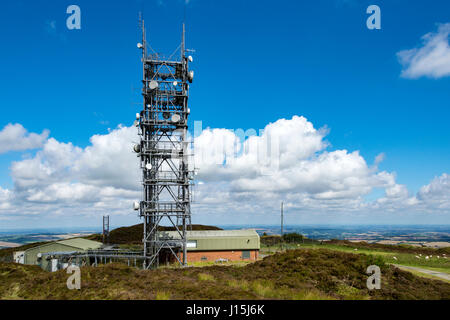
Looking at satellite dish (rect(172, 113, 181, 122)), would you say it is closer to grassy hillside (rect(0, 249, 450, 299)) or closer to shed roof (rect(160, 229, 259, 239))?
shed roof (rect(160, 229, 259, 239))

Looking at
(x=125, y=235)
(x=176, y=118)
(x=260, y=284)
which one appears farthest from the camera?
(x=125, y=235)

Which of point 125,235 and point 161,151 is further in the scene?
point 125,235

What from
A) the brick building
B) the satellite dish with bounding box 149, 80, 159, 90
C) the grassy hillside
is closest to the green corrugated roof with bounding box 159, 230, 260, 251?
the brick building

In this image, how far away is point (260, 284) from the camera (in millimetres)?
19000

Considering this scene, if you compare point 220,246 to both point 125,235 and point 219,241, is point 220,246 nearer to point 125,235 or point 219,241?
point 219,241

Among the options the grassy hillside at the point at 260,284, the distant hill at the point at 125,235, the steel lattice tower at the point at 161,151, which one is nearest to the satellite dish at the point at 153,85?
the steel lattice tower at the point at 161,151

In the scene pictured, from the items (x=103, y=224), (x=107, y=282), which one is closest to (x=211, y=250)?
(x=103, y=224)

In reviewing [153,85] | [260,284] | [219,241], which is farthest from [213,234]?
[260,284]

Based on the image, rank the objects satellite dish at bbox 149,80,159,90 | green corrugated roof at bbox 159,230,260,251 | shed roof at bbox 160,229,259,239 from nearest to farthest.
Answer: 1. satellite dish at bbox 149,80,159,90
2. green corrugated roof at bbox 159,230,260,251
3. shed roof at bbox 160,229,259,239

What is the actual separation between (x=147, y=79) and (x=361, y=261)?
3331 centimetres

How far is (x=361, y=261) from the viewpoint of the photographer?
979 inches

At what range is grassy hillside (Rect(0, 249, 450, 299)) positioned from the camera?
53.0 feet

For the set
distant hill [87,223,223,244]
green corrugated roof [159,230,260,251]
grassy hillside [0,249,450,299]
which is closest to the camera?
grassy hillside [0,249,450,299]
